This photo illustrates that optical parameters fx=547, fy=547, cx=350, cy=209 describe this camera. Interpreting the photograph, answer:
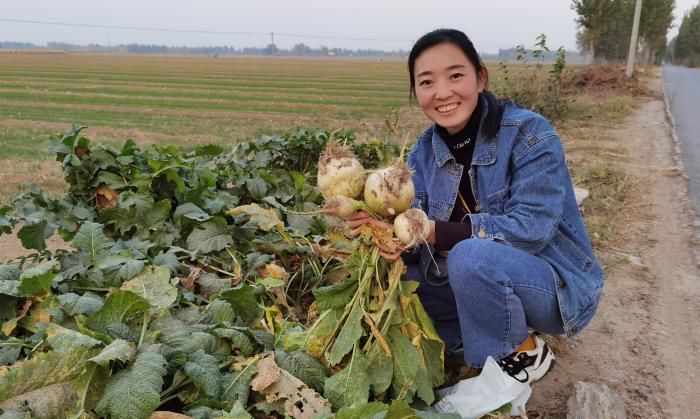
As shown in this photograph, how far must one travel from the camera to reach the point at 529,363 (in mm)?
2330

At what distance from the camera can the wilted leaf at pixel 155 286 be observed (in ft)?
7.51

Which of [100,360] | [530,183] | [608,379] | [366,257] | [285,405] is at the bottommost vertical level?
[608,379]

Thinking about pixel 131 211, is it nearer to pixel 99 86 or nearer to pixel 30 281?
pixel 30 281

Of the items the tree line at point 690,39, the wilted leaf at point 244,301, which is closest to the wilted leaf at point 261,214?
the wilted leaf at point 244,301

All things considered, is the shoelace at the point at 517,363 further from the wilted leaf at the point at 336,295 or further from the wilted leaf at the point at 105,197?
the wilted leaf at the point at 105,197

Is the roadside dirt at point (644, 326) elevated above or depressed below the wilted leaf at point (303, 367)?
below

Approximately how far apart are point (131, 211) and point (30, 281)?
0.91 m

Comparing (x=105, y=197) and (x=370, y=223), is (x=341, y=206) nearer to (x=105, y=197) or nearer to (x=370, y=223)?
(x=370, y=223)

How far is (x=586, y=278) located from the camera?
2.30m

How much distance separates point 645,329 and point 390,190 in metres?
2.21

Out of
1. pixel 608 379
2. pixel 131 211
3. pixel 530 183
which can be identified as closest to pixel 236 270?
pixel 131 211

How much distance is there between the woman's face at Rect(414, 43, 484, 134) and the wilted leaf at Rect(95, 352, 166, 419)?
1.46 metres

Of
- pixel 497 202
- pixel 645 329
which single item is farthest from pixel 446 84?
pixel 645 329

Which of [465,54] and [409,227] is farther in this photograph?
[465,54]
